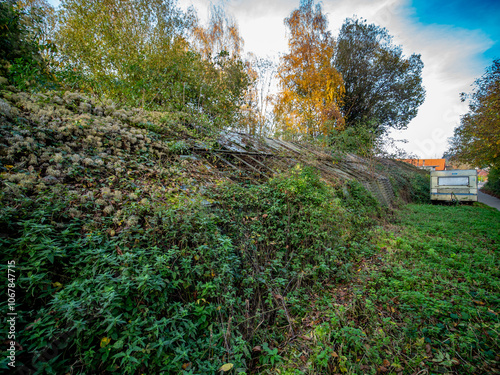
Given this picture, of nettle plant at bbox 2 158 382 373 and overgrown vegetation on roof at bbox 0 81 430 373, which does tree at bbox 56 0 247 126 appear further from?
nettle plant at bbox 2 158 382 373

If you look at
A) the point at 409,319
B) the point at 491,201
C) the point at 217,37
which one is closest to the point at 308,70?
the point at 217,37

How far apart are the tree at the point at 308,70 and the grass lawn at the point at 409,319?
9.00 meters

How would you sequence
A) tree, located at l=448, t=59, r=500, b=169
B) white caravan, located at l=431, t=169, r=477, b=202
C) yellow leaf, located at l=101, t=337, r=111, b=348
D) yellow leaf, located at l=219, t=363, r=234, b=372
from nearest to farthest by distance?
yellow leaf, located at l=101, t=337, r=111, b=348
yellow leaf, located at l=219, t=363, r=234, b=372
tree, located at l=448, t=59, r=500, b=169
white caravan, located at l=431, t=169, r=477, b=202

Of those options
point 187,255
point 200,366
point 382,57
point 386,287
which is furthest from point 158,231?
point 382,57

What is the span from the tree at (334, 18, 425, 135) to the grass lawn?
13151 millimetres

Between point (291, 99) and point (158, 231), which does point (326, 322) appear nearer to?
point (158, 231)

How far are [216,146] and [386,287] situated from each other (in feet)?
16.2

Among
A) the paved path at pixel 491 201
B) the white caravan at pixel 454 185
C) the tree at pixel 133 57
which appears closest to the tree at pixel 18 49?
the tree at pixel 133 57

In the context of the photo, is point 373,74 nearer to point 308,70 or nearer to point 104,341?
point 308,70

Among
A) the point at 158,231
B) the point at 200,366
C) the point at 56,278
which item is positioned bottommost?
the point at 200,366

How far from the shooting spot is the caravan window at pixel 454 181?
11.5 metres

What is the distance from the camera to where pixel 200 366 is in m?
1.76

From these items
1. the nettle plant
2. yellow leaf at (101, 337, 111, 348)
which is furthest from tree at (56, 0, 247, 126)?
yellow leaf at (101, 337, 111, 348)

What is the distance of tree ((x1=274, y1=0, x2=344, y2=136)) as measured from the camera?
37.5 ft
